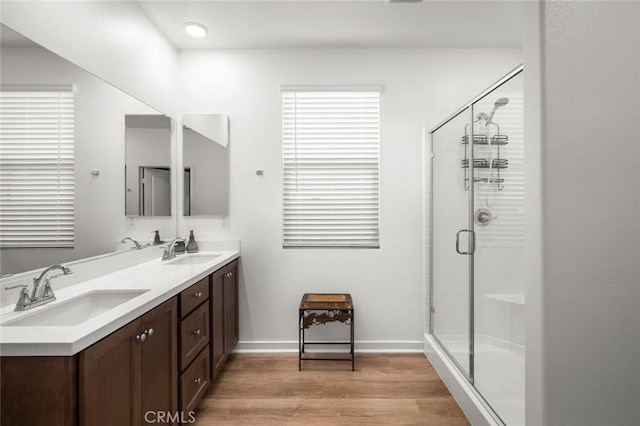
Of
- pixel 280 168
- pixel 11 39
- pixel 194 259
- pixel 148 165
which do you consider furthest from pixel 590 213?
pixel 148 165

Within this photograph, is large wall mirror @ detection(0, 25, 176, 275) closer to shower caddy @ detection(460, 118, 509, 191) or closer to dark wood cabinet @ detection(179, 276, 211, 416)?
dark wood cabinet @ detection(179, 276, 211, 416)

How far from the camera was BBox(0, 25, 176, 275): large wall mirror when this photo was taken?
1354 mm

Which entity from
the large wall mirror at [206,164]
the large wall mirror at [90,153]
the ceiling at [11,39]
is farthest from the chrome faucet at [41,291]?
the large wall mirror at [206,164]

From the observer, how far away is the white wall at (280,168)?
9.09ft

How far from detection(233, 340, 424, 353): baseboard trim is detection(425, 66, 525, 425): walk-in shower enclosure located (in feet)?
1.38

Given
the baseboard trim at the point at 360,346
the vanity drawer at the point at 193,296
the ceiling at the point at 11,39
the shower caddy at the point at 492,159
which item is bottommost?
the baseboard trim at the point at 360,346

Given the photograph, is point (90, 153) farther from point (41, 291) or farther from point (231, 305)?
point (231, 305)

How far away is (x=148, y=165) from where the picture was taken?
239 centimetres

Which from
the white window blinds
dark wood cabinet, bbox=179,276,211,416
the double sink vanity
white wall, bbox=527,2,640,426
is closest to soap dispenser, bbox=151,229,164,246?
the double sink vanity

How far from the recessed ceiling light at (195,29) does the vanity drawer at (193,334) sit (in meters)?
2.14

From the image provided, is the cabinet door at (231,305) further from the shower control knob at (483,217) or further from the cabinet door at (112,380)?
the shower control knob at (483,217)

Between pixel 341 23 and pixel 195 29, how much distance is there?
1.17m

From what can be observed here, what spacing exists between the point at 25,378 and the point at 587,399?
6.26 ft

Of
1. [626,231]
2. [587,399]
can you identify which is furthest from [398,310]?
[626,231]
